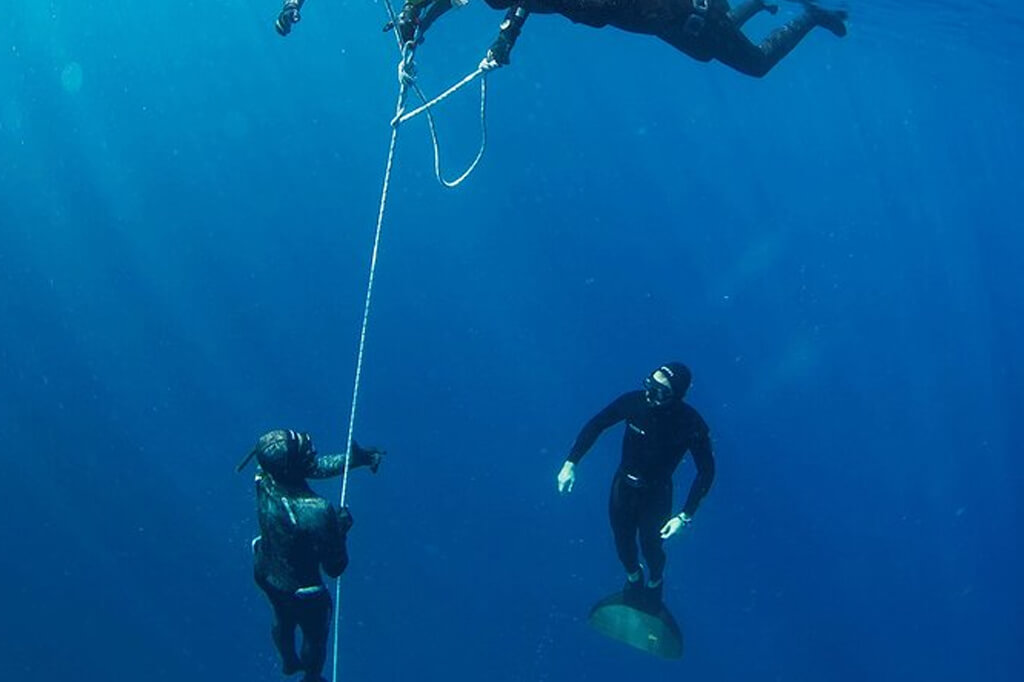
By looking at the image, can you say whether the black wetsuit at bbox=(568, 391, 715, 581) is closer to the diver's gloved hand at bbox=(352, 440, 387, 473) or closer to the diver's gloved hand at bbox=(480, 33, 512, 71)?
the diver's gloved hand at bbox=(352, 440, 387, 473)

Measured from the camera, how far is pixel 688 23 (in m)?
7.21

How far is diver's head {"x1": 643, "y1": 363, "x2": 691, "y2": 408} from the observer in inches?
305

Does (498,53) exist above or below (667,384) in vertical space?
above

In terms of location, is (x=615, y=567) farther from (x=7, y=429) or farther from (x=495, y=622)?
(x=7, y=429)

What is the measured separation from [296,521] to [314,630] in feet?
5.13

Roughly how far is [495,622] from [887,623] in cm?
1107

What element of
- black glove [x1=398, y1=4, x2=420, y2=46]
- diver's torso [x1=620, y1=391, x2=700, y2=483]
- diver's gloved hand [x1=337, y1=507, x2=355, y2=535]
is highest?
black glove [x1=398, y1=4, x2=420, y2=46]

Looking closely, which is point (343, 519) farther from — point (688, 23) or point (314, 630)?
point (688, 23)

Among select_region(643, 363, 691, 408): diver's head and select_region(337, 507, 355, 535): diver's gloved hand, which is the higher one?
select_region(643, 363, 691, 408): diver's head

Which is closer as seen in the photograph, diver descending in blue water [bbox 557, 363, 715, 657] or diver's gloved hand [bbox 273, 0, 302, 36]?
diver's gloved hand [bbox 273, 0, 302, 36]

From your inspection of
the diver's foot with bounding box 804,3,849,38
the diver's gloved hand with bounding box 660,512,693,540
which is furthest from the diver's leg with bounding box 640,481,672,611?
the diver's foot with bounding box 804,3,849,38

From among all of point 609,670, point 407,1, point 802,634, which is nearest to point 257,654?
point 609,670

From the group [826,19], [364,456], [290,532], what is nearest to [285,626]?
[290,532]

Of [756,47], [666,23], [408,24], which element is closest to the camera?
[408,24]
